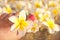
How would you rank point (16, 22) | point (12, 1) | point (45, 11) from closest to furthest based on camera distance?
1. point (16, 22)
2. point (45, 11)
3. point (12, 1)

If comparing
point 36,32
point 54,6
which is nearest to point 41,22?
point 36,32

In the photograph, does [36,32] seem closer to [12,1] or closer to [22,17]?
[22,17]

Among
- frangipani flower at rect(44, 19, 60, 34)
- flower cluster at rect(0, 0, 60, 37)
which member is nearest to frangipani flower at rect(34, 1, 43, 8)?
flower cluster at rect(0, 0, 60, 37)

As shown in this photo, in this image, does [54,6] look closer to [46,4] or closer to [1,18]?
[46,4]

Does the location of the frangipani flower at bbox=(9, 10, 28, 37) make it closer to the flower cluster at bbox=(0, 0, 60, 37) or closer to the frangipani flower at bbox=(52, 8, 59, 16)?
the flower cluster at bbox=(0, 0, 60, 37)

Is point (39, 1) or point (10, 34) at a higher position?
point (39, 1)

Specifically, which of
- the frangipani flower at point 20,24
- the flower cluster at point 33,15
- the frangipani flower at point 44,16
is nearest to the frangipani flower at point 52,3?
the flower cluster at point 33,15

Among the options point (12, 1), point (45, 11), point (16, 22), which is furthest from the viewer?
point (12, 1)

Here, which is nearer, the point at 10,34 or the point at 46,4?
the point at 10,34

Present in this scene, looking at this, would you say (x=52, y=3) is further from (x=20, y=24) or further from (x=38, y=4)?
(x=20, y=24)
